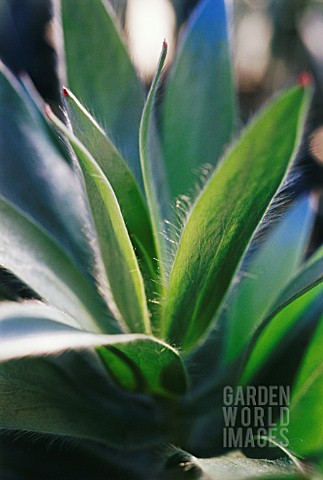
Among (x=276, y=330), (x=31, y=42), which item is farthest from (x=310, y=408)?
(x=31, y=42)

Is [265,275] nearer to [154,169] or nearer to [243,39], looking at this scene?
[154,169]

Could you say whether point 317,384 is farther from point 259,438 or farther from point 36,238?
point 36,238

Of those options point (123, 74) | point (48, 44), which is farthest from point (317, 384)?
point (48, 44)

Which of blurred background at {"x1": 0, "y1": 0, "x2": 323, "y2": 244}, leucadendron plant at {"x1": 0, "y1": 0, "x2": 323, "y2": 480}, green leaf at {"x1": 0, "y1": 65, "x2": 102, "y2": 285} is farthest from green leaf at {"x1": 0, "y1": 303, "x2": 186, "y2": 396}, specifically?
blurred background at {"x1": 0, "y1": 0, "x2": 323, "y2": 244}

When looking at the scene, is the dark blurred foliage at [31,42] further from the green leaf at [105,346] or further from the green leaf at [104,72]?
the green leaf at [105,346]

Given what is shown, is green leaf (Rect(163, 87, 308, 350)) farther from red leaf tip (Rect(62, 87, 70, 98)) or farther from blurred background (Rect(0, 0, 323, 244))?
blurred background (Rect(0, 0, 323, 244))

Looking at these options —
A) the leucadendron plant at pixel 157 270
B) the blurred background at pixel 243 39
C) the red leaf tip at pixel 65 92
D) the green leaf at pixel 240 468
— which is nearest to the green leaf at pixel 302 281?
the leucadendron plant at pixel 157 270

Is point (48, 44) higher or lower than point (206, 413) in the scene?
higher
